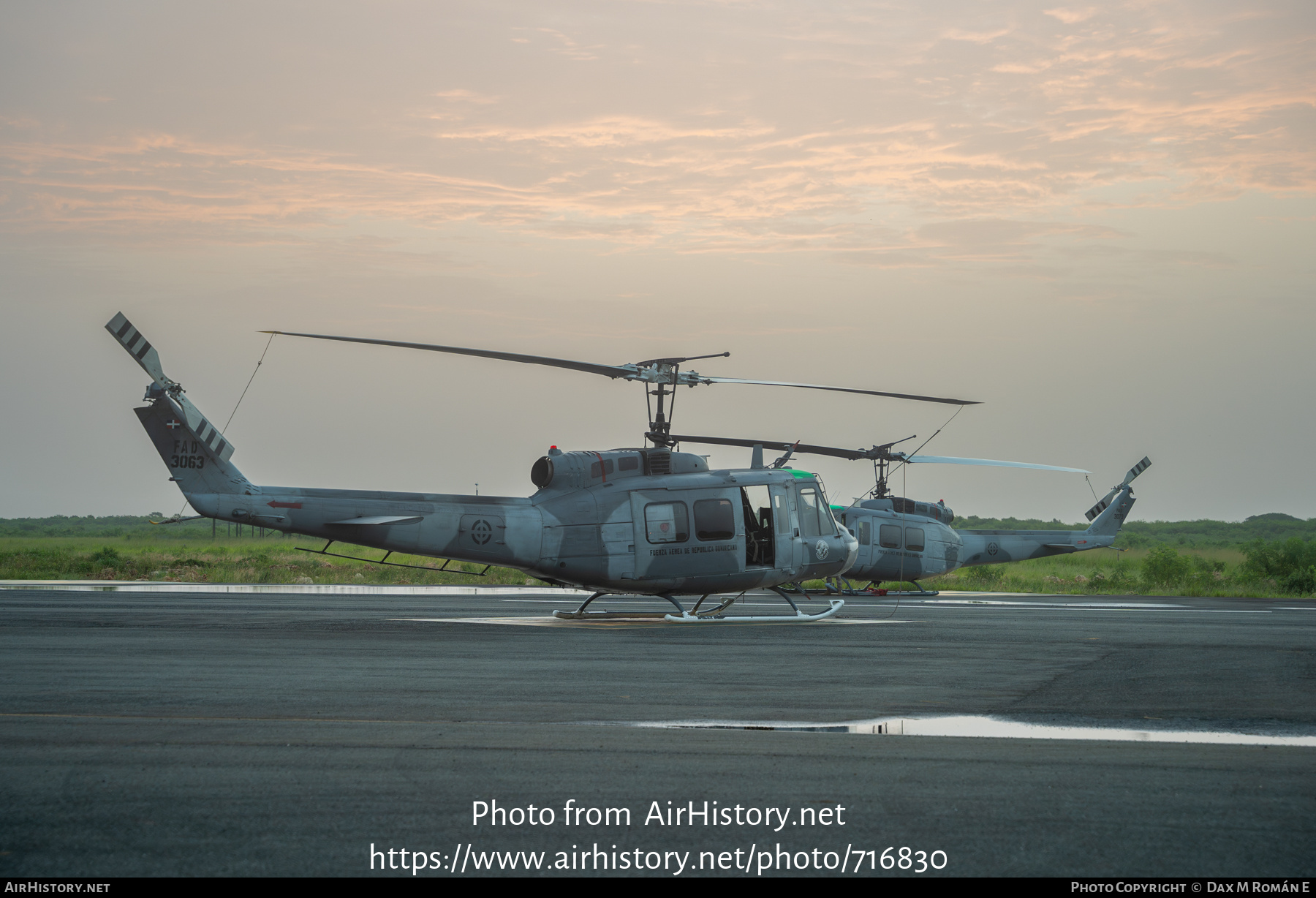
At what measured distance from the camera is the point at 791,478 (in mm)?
20906

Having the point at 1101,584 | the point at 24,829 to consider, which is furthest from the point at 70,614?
the point at 1101,584

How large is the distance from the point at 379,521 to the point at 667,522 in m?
5.24

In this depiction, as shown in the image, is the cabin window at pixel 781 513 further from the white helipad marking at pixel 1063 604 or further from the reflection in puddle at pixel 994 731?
the reflection in puddle at pixel 994 731

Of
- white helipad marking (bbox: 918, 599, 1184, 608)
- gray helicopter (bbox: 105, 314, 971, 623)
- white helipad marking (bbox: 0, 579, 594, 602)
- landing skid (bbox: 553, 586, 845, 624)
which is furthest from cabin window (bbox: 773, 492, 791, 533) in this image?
white helipad marking (bbox: 0, 579, 594, 602)

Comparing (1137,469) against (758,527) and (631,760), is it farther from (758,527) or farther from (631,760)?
(631,760)

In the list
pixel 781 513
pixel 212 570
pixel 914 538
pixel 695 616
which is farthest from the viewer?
pixel 212 570

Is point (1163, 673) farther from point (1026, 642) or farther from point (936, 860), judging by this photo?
point (936, 860)

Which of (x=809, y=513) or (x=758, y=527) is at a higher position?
(x=809, y=513)

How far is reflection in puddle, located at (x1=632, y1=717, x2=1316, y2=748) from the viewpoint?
8.25m

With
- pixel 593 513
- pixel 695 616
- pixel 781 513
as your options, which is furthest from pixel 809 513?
pixel 593 513

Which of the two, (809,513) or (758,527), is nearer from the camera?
(758,527)

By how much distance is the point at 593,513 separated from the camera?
19.1 meters

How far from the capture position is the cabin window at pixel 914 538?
3136cm
